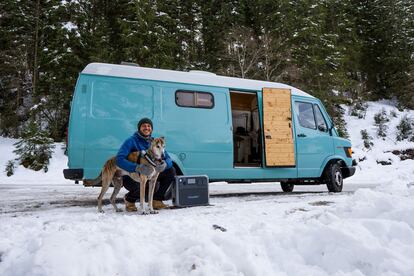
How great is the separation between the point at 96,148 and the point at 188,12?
71.3ft

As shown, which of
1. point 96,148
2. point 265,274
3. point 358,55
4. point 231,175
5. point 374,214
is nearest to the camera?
point 265,274

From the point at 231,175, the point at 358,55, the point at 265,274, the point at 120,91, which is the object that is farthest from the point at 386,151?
the point at 265,274

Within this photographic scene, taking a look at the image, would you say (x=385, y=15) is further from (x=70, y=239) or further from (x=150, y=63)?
(x=70, y=239)

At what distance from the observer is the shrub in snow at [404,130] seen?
878 inches

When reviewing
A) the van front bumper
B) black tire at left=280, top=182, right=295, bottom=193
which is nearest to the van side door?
black tire at left=280, top=182, right=295, bottom=193

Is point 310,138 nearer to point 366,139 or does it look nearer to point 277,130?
point 277,130

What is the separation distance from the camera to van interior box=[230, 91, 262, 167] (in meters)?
9.16

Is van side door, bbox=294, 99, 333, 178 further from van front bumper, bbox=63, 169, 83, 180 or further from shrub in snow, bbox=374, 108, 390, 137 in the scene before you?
shrub in snow, bbox=374, 108, 390, 137

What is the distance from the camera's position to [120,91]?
607 centimetres

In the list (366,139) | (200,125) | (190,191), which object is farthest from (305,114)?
(366,139)

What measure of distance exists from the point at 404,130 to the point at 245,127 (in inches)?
680

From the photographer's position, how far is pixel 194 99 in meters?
6.72

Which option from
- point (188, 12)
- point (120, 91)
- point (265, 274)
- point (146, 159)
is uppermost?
point (188, 12)

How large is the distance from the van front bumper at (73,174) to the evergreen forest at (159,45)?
1297 centimetres
